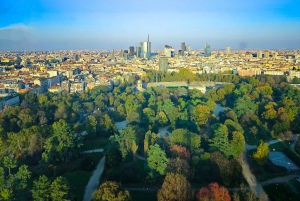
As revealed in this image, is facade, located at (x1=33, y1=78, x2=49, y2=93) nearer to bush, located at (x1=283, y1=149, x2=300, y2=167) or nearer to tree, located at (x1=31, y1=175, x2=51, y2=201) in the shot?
tree, located at (x1=31, y1=175, x2=51, y2=201)

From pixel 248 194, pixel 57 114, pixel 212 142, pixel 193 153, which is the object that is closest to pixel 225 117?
pixel 212 142

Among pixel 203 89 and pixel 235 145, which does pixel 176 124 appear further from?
pixel 203 89

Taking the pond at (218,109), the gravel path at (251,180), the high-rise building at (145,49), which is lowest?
the gravel path at (251,180)

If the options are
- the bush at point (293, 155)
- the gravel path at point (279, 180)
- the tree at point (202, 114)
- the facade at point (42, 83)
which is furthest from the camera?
the facade at point (42, 83)

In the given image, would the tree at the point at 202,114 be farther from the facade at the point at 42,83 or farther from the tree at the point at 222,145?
the facade at the point at 42,83

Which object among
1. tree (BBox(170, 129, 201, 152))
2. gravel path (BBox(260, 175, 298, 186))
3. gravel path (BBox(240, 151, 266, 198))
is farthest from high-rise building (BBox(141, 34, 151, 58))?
gravel path (BBox(260, 175, 298, 186))

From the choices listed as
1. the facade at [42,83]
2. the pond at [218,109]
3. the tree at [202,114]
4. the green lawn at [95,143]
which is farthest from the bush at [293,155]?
the facade at [42,83]

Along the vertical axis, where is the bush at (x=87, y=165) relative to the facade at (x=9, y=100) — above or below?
below
